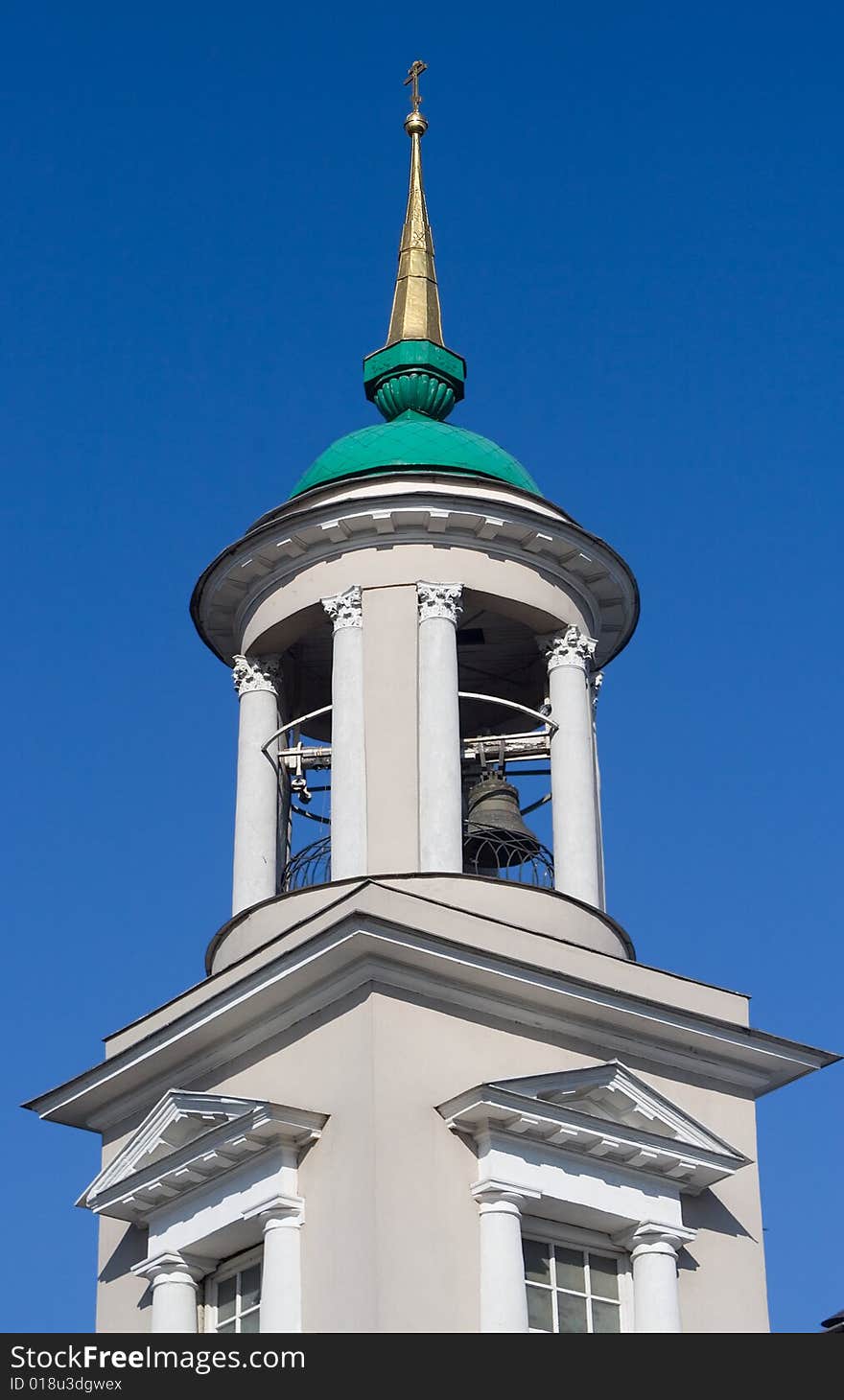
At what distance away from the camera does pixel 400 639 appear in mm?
25125

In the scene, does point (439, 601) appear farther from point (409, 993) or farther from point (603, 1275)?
point (603, 1275)

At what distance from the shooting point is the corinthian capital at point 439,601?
25.2 metres

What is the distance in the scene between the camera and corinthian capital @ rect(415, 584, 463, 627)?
82.8 ft

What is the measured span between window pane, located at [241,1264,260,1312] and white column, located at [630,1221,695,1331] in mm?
342

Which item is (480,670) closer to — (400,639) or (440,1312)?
(400,639)

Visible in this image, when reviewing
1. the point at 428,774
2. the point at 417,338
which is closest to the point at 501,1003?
the point at 428,774

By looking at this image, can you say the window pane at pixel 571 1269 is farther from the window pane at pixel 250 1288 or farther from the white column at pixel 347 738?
the white column at pixel 347 738

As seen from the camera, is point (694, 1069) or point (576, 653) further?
point (576, 653)

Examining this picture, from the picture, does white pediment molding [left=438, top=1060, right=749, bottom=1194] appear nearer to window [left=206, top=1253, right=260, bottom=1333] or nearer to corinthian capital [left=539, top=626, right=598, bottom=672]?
window [left=206, top=1253, right=260, bottom=1333]

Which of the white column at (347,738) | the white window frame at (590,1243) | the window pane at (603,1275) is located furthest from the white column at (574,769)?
the window pane at (603,1275)

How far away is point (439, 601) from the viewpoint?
995 inches
